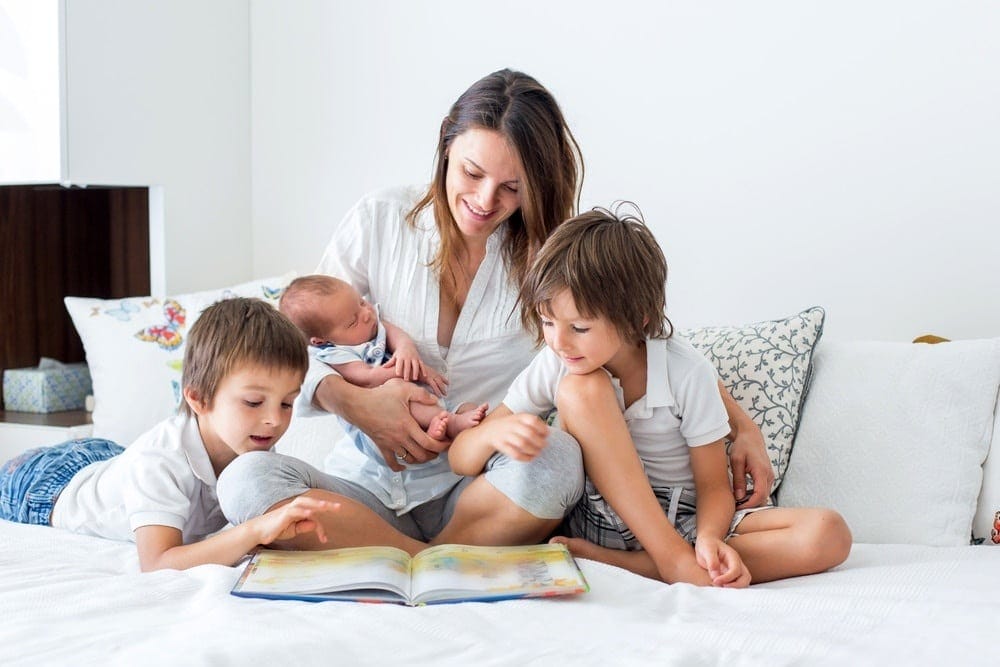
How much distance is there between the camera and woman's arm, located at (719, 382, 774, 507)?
1.52m

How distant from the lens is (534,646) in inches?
41.8

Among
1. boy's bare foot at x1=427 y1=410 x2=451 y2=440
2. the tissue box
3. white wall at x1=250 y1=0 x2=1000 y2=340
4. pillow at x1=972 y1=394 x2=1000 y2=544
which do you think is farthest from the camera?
the tissue box

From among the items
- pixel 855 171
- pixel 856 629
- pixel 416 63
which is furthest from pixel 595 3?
pixel 856 629

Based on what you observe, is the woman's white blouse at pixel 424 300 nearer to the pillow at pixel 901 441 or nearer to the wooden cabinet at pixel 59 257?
the pillow at pixel 901 441

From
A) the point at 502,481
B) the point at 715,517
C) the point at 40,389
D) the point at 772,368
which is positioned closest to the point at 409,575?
the point at 502,481

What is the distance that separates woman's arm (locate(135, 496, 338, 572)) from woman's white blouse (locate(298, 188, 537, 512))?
1.06ft

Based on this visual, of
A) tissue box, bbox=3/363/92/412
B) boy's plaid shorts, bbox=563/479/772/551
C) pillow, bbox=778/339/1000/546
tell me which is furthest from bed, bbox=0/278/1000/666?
tissue box, bbox=3/363/92/412

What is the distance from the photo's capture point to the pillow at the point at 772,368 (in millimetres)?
1752

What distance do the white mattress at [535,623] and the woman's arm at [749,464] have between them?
172 millimetres

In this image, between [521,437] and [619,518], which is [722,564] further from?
[521,437]

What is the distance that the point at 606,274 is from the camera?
1.43 meters

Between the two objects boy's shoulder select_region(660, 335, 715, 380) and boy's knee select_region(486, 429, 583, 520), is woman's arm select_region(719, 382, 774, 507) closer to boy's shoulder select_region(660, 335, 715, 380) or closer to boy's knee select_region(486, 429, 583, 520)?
boy's shoulder select_region(660, 335, 715, 380)

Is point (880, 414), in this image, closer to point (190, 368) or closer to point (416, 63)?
point (190, 368)

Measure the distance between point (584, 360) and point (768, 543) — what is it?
0.33 m
